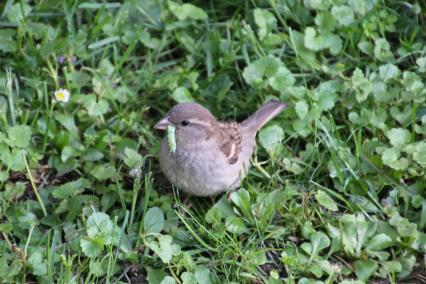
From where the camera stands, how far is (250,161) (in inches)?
171

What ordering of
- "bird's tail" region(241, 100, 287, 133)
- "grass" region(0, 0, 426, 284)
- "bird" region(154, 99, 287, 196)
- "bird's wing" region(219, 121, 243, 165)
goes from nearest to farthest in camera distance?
"grass" region(0, 0, 426, 284) → "bird" region(154, 99, 287, 196) → "bird's wing" region(219, 121, 243, 165) → "bird's tail" region(241, 100, 287, 133)

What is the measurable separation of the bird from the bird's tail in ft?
1.03

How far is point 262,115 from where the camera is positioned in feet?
14.6

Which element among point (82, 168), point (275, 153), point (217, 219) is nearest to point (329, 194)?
point (275, 153)

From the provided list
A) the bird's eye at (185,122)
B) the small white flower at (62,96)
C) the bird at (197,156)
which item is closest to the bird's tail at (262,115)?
the bird at (197,156)

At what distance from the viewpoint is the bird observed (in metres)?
4.05

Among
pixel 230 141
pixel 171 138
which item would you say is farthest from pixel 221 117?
pixel 171 138

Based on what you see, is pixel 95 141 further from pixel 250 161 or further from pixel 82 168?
pixel 250 161

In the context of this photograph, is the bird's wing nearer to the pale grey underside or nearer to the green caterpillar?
the pale grey underside

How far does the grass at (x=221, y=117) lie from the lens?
3.84 m

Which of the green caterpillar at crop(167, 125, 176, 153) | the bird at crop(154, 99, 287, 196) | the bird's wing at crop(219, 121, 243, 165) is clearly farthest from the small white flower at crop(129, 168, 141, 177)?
the bird's wing at crop(219, 121, 243, 165)

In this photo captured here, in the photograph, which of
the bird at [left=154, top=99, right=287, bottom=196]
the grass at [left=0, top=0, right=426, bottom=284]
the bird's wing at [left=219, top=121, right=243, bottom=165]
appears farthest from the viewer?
Answer: the bird's wing at [left=219, top=121, right=243, bottom=165]

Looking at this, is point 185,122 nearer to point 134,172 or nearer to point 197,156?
point 197,156

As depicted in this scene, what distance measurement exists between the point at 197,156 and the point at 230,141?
242mm
